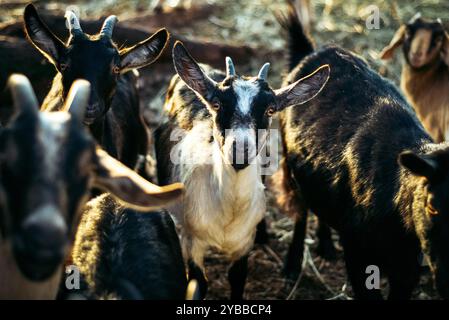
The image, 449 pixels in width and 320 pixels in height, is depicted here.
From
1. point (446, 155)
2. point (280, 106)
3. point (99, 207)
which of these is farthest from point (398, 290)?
point (99, 207)

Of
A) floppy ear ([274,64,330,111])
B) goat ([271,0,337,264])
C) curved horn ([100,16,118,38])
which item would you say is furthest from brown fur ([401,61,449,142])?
curved horn ([100,16,118,38])

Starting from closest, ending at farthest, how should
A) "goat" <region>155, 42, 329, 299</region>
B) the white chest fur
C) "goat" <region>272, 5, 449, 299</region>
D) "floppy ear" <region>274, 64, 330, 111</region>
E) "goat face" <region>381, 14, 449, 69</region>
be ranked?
"goat" <region>272, 5, 449, 299</region>, "goat" <region>155, 42, 329, 299</region>, the white chest fur, "floppy ear" <region>274, 64, 330, 111</region>, "goat face" <region>381, 14, 449, 69</region>

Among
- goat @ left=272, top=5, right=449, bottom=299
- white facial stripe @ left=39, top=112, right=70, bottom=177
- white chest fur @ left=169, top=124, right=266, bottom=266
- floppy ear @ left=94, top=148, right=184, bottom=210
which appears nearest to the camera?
white facial stripe @ left=39, top=112, right=70, bottom=177

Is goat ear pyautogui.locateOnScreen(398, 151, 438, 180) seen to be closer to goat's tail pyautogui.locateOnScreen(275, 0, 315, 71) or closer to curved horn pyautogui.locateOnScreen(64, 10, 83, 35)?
curved horn pyautogui.locateOnScreen(64, 10, 83, 35)

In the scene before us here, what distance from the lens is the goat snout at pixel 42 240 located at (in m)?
3.16

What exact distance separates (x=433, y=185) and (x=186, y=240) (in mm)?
2146

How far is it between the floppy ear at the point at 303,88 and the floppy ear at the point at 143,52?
1.19 m

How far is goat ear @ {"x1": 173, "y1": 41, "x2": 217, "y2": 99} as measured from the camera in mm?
5426

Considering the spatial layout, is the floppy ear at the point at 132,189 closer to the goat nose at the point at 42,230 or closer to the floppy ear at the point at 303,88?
the goat nose at the point at 42,230

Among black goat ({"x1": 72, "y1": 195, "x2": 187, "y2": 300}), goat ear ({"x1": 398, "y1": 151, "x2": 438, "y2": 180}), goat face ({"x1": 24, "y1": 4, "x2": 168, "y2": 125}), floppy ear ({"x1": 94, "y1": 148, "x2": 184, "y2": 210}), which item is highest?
goat face ({"x1": 24, "y1": 4, "x2": 168, "y2": 125})

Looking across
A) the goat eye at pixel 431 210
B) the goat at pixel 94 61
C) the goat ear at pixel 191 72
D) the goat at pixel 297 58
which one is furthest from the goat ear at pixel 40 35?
the goat eye at pixel 431 210

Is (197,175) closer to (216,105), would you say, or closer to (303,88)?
(216,105)

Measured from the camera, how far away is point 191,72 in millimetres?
5441

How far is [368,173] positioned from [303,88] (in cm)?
82
